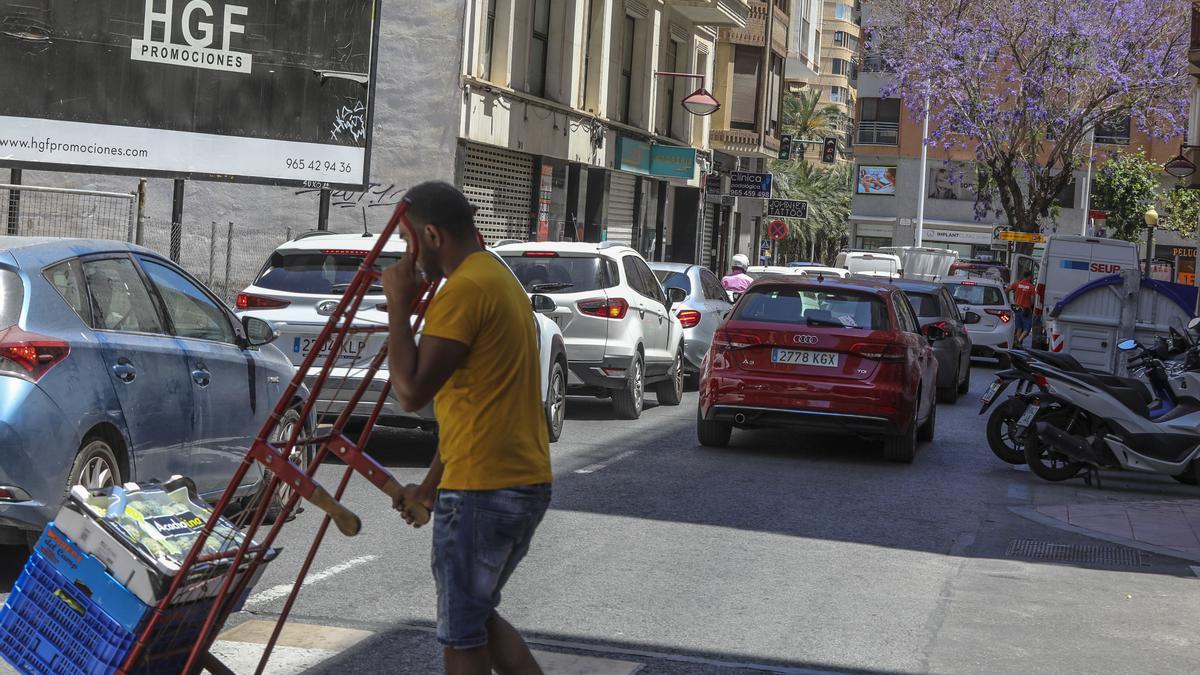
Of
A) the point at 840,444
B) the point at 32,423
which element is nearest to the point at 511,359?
the point at 32,423

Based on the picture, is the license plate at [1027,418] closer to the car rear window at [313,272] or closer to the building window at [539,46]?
the car rear window at [313,272]

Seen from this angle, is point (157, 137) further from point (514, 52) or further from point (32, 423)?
point (32, 423)

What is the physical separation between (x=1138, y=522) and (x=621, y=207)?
2642 cm

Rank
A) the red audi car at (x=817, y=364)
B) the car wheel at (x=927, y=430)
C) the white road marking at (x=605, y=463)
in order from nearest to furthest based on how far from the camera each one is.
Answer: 1. the white road marking at (x=605, y=463)
2. the red audi car at (x=817, y=364)
3. the car wheel at (x=927, y=430)

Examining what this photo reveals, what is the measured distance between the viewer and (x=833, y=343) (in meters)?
13.2

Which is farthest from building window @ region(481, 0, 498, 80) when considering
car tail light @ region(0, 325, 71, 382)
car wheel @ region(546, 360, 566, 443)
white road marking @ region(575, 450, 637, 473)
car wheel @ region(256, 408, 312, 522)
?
car tail light @ region(0, 325, 71, 382)

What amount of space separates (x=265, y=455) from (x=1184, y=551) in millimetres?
7675

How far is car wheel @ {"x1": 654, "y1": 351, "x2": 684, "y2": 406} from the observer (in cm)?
1839

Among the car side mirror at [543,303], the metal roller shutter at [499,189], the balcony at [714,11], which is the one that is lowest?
the car side mirror at [543,303]

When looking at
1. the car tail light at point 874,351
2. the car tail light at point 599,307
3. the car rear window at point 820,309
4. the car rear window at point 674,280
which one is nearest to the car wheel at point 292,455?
the car rear window at point 820,309

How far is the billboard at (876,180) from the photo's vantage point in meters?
81.0

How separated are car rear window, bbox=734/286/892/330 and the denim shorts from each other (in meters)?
9.47

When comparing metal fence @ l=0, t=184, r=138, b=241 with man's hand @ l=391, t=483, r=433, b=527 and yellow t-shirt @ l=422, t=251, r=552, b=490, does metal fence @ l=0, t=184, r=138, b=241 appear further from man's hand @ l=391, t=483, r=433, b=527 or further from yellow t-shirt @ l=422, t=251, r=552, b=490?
yellow t-shirt @ l=422, t=251, r=552, b=490

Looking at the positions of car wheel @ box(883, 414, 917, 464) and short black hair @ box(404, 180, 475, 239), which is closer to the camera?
short black hair @ box(404, 180, 475, 239)
